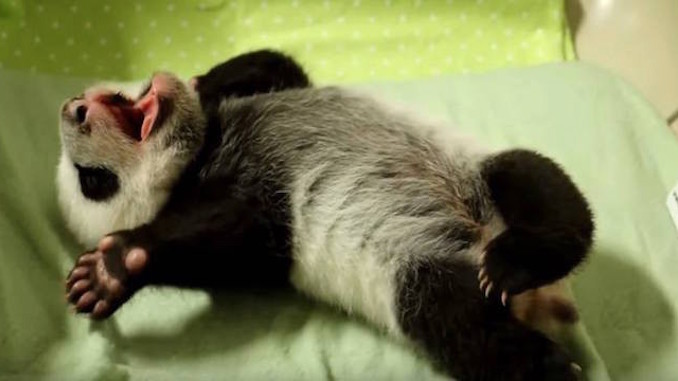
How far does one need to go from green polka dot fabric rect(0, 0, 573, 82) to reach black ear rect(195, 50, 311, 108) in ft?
1.05

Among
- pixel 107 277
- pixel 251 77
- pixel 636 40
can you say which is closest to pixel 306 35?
A: pixel 251 77

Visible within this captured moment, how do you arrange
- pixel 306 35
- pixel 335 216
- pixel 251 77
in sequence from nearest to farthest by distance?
pixel 335 216 → pixel 251 77 → pixel 306 35

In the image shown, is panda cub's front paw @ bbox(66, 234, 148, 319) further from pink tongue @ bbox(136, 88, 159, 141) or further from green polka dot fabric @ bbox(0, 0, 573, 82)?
green polka dot fabric @ bbox(0, 0, 573, 82)

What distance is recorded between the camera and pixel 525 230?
35.0 inches

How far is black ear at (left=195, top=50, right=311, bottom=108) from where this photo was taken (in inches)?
46.3

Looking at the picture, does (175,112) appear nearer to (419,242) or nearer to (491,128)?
(419,242)

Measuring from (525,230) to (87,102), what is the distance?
1.68 ft

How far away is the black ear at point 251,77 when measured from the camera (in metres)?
1.18

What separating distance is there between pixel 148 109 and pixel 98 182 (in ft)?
0.33

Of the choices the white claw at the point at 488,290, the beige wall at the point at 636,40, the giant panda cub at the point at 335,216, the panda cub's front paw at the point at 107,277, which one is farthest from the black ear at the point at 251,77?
the beige wall at the point at 636,40

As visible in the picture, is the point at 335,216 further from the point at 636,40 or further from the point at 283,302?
the point at 636,40

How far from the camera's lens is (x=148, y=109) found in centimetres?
104

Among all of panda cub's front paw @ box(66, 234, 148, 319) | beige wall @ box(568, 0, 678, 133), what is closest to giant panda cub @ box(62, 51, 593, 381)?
panda cub's front paw @ box(66, 234, 148, 319)

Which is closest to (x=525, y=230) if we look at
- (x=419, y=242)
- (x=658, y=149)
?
(x=419, y=242)
